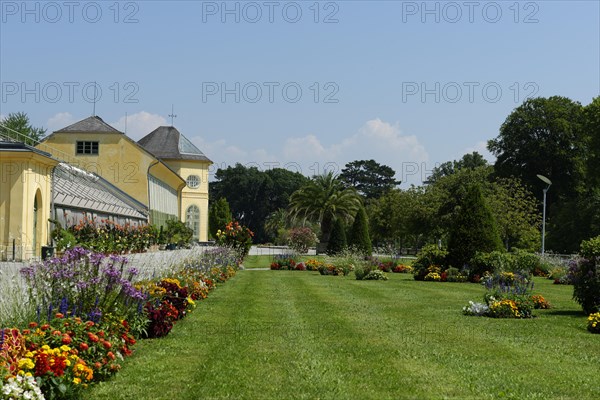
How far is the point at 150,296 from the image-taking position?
41.1 feet

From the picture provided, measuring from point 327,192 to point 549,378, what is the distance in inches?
2454

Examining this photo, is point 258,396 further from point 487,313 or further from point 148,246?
point 148,246

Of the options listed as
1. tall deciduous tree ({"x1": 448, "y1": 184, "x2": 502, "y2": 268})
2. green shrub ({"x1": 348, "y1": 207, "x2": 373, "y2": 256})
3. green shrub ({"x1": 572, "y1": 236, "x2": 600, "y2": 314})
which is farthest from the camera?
green shrub ({"x1": 348, "y1": 207, "x2": 373, "y2": 256})

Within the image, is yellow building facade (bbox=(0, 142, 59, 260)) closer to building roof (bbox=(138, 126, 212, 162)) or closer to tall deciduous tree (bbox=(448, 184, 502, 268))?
tall deciduous tree (bbox=(448, 184, 502, 268))

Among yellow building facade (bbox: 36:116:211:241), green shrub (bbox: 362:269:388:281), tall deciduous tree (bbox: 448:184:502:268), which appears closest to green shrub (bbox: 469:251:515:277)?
tall deciduous tree (bbox: 448:184:502:268)

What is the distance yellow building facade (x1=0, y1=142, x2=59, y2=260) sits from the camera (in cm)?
2916

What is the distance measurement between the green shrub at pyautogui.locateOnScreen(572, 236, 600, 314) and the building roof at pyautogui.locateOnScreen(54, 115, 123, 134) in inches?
1830

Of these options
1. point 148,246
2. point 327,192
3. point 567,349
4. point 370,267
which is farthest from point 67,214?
point 327,192

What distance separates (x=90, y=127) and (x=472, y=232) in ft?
121

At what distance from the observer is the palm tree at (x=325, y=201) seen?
71125mm

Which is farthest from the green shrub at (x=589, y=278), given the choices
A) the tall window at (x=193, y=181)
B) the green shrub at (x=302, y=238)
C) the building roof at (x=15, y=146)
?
the tall window at (x=193, y=181)

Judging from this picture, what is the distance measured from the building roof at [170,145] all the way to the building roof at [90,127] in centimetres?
2173

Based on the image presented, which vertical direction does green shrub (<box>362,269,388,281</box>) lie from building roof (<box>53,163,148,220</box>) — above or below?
below

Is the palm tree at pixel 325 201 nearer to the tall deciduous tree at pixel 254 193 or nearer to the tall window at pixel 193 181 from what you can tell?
the tall window at pixel 193 181
